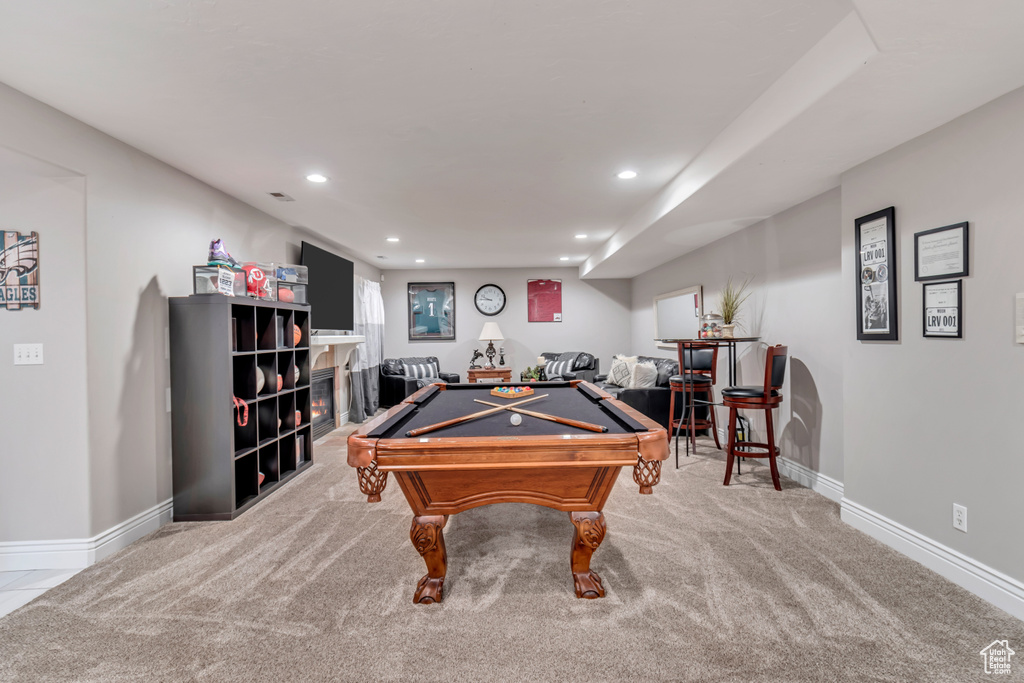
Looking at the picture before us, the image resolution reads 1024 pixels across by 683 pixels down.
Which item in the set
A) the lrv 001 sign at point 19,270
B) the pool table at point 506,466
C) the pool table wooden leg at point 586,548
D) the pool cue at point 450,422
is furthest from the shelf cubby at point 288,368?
the pool table wooden leg at point 586,548

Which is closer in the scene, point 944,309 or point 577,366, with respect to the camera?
point 944,309

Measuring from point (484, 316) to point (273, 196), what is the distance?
4.60 metres

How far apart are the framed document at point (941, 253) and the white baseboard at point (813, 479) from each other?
60.6 inches

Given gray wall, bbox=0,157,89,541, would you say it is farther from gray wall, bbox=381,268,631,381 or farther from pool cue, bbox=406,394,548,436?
gray wall, bbox=381,268,631,381

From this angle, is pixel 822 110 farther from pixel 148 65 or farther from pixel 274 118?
pixel 148 65

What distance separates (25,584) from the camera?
226 centimetres

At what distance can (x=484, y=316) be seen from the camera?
316 inches

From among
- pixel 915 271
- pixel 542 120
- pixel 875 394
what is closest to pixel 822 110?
pixel 915 271

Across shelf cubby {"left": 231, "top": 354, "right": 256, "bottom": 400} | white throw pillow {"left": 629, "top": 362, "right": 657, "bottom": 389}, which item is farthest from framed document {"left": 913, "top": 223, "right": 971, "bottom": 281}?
shelf cubby {"left": 231, "top": 354, "right": 256, "bottom": 400}

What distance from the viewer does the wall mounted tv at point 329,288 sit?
5.07 meters

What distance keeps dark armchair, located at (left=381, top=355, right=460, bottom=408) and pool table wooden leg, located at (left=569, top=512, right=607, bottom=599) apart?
5.04m

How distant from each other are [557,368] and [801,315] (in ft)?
13.7

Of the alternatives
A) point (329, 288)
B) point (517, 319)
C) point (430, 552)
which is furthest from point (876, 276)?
point (517, 319)

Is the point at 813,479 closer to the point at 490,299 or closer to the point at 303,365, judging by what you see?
the point at 303,365
